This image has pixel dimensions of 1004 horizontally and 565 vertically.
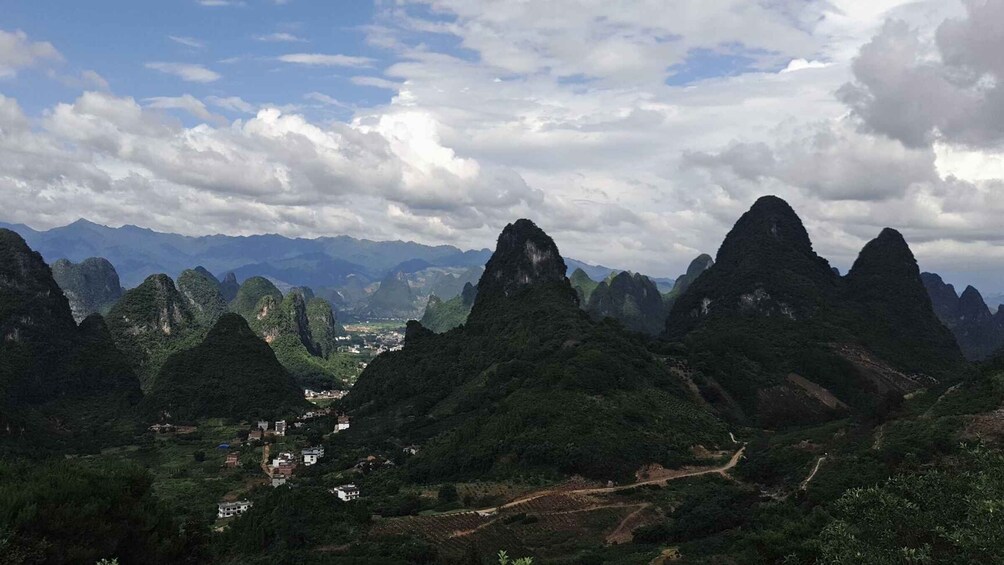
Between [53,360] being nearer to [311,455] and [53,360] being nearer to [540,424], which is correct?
[311,455]

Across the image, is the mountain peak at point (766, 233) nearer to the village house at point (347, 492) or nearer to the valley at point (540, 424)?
the valley at point (540, 424)

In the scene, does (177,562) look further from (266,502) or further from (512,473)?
(512,473)

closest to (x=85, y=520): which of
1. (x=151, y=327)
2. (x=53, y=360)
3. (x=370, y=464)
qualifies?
(x=370, y=464)

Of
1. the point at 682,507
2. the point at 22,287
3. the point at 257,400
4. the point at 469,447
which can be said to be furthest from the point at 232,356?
the point at 682,507

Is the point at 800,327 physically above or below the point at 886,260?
below

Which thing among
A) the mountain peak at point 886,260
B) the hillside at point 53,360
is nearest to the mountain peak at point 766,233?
the mountain peak at point 886,260

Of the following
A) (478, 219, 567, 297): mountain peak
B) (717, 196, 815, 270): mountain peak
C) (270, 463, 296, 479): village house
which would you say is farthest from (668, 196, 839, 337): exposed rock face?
(270, 463, 296, 479): village house
